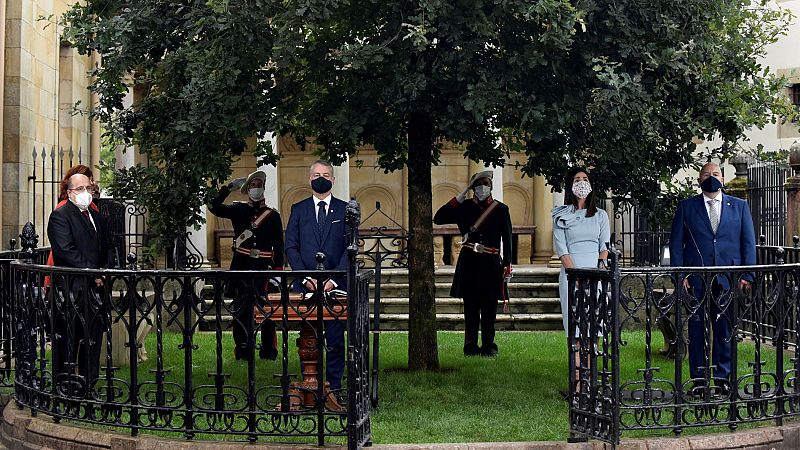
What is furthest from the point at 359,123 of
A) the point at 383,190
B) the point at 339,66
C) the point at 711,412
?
the point at 383,190

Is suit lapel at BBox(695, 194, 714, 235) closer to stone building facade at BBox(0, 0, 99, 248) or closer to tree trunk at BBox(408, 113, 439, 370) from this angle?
tree trunk at BBox(408, 113, 439, 370)

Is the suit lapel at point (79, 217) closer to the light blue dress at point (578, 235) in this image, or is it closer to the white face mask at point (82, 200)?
the white face mask at point (82, 200)

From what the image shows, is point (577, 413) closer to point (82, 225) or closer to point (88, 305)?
point (88, 305)

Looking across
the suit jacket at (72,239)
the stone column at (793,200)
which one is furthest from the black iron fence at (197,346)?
the stone column at (793,200)

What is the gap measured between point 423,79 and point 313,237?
5.07 ft

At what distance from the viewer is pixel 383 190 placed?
2319cm

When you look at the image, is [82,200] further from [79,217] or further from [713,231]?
[713,231]

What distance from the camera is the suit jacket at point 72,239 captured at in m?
9.73

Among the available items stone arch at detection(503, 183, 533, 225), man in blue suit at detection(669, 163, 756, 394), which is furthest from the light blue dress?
stone arch at detection(503, 183, 533, 225)

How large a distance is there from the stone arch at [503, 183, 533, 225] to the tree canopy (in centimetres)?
1189

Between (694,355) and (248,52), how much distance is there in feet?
14.1

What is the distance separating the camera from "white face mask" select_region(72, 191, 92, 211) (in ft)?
32.4

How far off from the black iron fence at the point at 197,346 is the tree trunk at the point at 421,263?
8.26 ft

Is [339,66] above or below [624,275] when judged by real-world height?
above
